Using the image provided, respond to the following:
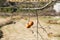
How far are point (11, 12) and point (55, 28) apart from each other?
1670mm

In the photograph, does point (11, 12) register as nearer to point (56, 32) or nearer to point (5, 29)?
point (5, 29)

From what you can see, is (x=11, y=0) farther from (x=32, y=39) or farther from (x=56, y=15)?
(x=32, y=39)

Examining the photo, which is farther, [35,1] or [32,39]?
[35,1]

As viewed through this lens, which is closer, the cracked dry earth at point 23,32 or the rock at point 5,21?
the cracked dry earth at point 23,32

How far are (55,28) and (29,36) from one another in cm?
81

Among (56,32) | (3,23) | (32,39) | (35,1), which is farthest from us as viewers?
(35,1)

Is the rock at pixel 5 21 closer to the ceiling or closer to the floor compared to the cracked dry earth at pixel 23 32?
closer to the ceiling

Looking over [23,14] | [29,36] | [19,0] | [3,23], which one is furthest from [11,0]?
[29,36]

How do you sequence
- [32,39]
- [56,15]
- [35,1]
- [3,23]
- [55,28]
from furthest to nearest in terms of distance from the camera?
[35,1], [56,15], [3,23], [55,28], [32,39]

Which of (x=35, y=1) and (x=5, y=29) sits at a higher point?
(x=35, y=1)

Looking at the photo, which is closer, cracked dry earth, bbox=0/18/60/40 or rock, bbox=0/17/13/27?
cracked dry earth, bbox=0/18/60/40

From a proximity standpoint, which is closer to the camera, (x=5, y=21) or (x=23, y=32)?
(x=23, y=32)

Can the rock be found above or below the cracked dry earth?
above

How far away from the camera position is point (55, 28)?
4531 mm
